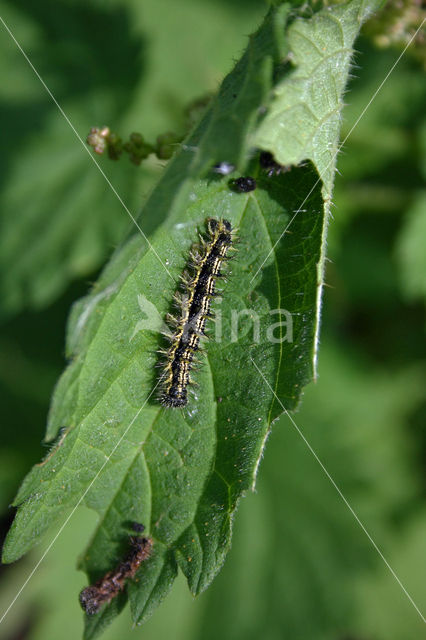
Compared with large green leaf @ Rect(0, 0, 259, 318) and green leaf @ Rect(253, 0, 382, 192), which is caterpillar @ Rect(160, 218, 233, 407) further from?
large green leaf @ Rect(0, 0, 259, 318)

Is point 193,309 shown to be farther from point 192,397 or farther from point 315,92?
point 315,92

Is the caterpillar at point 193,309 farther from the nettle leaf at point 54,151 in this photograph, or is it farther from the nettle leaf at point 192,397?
the nettle leaf at point 54,151

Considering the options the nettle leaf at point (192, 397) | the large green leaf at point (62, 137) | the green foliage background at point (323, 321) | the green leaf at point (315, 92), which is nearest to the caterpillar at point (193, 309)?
the nettle leaf at point (192, 397)

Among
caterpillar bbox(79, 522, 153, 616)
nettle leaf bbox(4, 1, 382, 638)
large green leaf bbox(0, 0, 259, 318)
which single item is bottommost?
caterpillar bbox(79, 522, 153, 616)

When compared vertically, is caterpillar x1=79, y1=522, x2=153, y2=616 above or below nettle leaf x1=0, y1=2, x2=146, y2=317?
below

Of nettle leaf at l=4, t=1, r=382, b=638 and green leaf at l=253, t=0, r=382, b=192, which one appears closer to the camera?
green leaf at l=253, t=0, r=382, b=192

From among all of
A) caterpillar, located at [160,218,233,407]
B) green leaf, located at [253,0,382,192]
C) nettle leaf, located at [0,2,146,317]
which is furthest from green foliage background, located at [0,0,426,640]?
green leaf, located at [253,0,382,192]

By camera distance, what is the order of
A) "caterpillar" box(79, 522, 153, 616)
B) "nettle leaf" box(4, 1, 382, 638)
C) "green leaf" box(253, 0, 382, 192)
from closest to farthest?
1. "green leaf" box(253, 0, 382, 192)
2. "nettle leaf" box(4, 1, 382, 638)
3. "caterpillar" box(79, 522, 153, 616)
